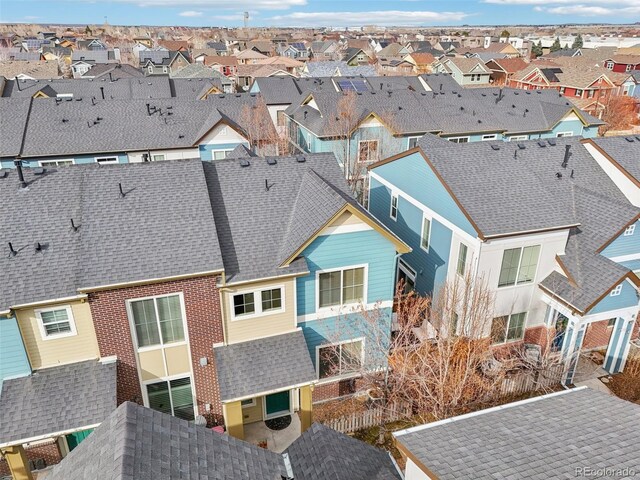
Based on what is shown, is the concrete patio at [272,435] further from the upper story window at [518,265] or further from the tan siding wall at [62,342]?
the upper story window at [518,265]

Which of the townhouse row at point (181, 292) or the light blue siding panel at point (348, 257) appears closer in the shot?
the townhouse row at point (181, 292)

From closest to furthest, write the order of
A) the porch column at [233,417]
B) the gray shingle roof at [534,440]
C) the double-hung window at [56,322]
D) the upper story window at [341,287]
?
1. the gray shingle roof at [534,440]
2. the double-hung window at [56,322]
3. the porch column at [233,417]
4. the upper story window at [341,287]

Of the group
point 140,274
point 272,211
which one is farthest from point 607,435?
point 140,274

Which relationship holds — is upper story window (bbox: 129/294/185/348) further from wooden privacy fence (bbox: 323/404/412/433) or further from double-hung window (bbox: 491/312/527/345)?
double-hung window (bbox: 491/312/527/345)

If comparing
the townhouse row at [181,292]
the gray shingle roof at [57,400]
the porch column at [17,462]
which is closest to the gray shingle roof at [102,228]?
the townhouse row at [181,292]

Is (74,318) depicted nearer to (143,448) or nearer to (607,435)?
(143,448)

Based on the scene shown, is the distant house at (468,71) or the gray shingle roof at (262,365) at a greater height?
the distant house at (468,71)
